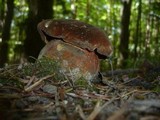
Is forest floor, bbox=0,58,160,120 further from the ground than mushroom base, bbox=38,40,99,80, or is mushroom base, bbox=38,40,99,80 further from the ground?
mushroom base, bbox=38,40,99,80

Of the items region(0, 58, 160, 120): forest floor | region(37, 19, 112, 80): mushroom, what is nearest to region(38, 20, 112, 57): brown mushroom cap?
region(37, 19, 112, 80): mushroom

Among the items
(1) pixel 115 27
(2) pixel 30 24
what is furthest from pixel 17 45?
(1) pixel 115 27

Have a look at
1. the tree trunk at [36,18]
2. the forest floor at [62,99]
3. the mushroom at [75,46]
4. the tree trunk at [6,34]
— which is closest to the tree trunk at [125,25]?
the tree trunk at [6,34]

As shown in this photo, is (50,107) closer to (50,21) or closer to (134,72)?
(50,21)

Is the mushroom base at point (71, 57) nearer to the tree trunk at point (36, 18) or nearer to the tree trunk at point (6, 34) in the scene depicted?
→ the tree trunk at point (36, 18)

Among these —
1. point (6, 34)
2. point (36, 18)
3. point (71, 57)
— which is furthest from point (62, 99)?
point (6, 34)

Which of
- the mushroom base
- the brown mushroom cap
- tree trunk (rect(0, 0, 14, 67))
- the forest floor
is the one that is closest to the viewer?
the forest floor

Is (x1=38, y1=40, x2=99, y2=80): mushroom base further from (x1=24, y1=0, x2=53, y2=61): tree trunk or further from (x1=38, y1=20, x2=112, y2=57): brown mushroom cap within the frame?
(x1=24, y1=0, x2=53, y2=61): tree trunk
